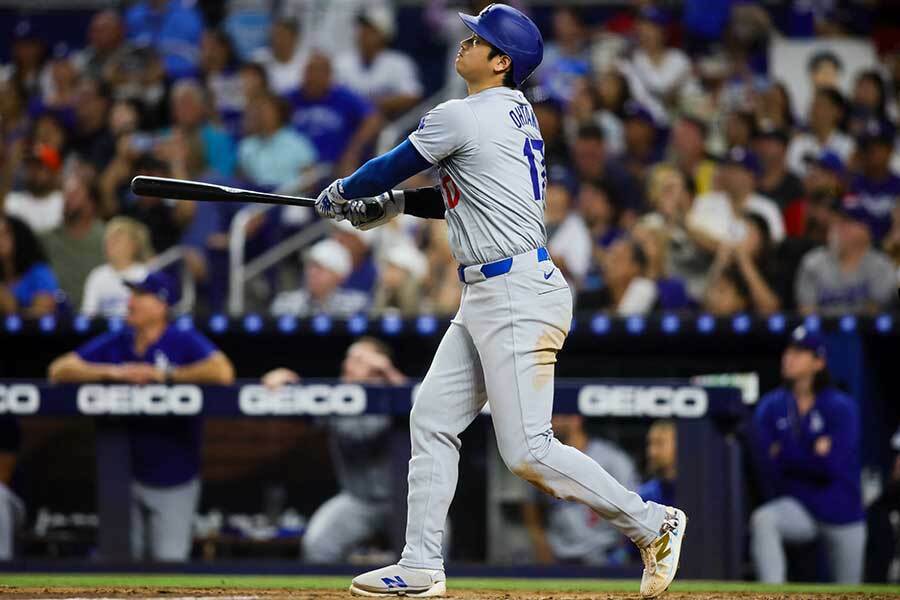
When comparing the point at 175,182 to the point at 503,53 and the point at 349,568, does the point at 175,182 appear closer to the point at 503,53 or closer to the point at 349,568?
the point at 503,53

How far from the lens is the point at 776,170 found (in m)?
9.62

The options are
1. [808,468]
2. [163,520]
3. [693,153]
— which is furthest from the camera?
A: [693,153]

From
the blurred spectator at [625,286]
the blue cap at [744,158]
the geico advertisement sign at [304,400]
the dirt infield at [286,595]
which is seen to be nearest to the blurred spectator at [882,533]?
the dirt infield at [286,595]

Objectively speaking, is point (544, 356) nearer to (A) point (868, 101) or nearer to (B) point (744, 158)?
(B) point (744, 158)

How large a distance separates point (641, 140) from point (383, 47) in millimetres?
2339

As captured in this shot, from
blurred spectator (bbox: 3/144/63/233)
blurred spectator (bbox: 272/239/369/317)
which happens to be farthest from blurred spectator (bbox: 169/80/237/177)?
blurred spectator (bbox: 272/239/369/317)

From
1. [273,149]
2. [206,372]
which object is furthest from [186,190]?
[273,149]

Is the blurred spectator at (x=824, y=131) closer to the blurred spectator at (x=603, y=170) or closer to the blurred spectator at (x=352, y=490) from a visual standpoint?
the blurred spectator at (x=603, y=170)

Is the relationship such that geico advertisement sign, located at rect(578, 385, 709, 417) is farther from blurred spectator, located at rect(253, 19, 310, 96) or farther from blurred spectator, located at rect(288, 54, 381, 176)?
blurred spectator, located at rect(253, 19, 310, 96)

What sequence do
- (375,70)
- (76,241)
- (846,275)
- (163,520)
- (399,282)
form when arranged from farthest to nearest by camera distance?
1. (375,70)
2. (76,241)
3. (399,282)
4. (846,275)
5. (163,520)

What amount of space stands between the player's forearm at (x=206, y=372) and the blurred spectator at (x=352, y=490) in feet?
1.02

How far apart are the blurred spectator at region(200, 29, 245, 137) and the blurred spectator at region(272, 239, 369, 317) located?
2.48 m

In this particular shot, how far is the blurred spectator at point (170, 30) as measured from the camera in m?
11.7

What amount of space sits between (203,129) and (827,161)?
449cm
